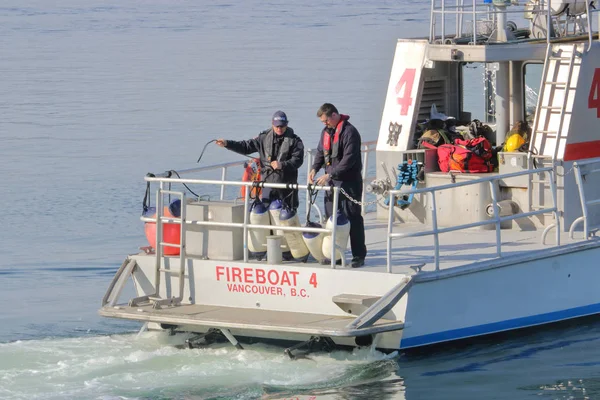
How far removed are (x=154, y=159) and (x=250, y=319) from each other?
593 inches

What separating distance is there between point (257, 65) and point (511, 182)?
1097 inches

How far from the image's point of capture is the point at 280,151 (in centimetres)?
1221

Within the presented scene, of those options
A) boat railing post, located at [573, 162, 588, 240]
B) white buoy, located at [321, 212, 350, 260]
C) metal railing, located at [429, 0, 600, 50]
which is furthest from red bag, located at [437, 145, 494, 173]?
white buoy, located at [321, 212, 350, 260]

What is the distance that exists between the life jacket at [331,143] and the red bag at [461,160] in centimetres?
205

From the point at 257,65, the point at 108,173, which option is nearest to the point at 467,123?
the point at 108,173

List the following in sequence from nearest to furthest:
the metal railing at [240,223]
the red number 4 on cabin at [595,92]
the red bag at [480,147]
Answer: the metal railing at [240,223], the red number 4 on cabin at [595,92], the red bag at [480,147]

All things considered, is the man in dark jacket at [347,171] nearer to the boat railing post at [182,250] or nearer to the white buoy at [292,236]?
the white buoy at [292,236]

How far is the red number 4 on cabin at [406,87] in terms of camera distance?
45.0 ft

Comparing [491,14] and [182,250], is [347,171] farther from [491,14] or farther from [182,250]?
[491,14]

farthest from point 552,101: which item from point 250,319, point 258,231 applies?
point 250,319

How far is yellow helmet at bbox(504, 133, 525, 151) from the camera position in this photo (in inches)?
517

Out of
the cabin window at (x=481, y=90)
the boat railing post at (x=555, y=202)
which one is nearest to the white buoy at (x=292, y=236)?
the boat railing post at (x=555, y=202)

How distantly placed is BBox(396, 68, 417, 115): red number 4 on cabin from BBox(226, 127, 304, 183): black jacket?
197cm

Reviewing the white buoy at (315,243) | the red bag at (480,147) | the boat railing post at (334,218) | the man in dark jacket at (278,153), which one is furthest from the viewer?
the red bag at (480,147)
